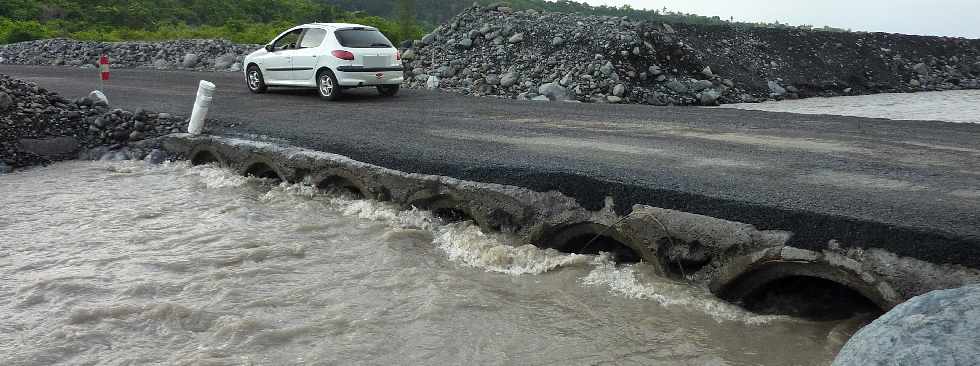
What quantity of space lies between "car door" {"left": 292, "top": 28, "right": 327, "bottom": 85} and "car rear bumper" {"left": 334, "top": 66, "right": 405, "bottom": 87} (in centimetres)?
69

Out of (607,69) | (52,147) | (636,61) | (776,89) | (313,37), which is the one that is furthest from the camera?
(776,89)

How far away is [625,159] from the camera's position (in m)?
6.71

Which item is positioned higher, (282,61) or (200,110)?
(282,61)

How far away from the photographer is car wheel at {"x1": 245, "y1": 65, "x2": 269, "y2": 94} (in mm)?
14422

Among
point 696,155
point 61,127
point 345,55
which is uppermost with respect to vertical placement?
point 345,55

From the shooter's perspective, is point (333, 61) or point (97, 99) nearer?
point (97, 99)

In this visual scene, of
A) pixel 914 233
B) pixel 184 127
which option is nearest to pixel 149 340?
pixel 914 233

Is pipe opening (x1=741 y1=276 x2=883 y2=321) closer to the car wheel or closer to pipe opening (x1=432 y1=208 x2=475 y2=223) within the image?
pipe opening (x1=432 y1=208 x2=475 y2=223)

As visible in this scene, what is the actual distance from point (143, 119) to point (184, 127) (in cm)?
84

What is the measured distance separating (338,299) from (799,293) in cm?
317

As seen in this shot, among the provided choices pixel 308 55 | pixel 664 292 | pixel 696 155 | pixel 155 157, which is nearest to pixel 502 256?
pixel 664 292

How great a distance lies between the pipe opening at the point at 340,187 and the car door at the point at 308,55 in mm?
5864

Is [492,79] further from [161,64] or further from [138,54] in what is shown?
[138,54]

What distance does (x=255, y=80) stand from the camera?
14531 mm
